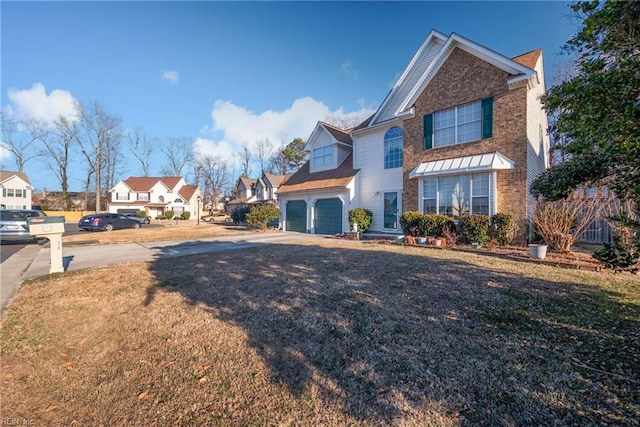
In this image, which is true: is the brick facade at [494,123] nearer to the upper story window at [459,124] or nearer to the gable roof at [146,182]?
the upper story window at [459,124]

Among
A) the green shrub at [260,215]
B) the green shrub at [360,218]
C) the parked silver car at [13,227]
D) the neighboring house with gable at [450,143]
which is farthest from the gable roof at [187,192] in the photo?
the green shrub at [360,218]

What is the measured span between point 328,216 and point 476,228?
8885 mm

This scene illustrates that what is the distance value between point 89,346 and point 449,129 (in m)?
13.9

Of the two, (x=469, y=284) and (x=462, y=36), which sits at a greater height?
(x=462, y=36)

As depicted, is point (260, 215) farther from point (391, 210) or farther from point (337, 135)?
point (391, 210)

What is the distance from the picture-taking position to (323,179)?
18.1 m

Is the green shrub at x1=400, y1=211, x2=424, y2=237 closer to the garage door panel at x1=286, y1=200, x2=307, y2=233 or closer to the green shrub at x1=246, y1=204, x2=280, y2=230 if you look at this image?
the garage door panel at x1=286, y1=200, x2=307, y2=233

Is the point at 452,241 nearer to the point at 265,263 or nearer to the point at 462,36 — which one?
the point at 265,263

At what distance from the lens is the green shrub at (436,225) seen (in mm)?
11505

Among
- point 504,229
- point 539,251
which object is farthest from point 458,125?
point 539,251

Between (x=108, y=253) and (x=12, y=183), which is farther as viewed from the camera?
(x=12, y=183)

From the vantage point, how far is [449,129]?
41.2ft

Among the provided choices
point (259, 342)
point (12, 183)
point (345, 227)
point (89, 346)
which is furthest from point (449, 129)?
point (12, 183)

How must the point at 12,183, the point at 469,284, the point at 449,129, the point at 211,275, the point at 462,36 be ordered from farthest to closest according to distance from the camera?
the point at 12,183, the point at 449,129, the point at 462,36, the point at 211,275, the point at 469,284
